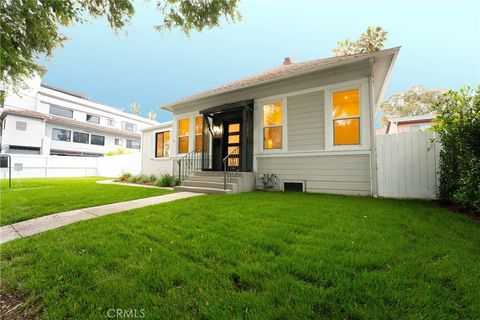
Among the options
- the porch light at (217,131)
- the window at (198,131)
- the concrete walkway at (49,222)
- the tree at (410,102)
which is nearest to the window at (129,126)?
the window at (198,131)

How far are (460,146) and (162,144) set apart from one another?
1139cm

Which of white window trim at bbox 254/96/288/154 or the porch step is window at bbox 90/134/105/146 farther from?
white window trim at bbox 254/96/288/154

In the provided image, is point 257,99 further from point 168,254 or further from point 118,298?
point 118,298

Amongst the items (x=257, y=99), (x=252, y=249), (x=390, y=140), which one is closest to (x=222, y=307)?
(x=252, y=249)

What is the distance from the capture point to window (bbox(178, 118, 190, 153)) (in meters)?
9.70

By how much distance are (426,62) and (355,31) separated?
11914 cm

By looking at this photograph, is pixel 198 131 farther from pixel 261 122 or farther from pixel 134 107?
pixel 134 107

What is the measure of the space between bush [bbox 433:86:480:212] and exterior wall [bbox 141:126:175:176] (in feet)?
31.3

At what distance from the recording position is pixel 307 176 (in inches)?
262

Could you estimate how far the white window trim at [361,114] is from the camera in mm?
5809

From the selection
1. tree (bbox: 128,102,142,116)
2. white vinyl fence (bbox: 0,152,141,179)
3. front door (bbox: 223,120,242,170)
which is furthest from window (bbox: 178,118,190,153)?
tree (bbox: 128,102,142,116)

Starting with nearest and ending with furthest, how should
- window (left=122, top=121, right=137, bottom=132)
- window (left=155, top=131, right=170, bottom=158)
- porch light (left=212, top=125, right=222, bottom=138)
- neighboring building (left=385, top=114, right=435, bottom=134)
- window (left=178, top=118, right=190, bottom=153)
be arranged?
porch light (left=212, top=125, right=222, bottom=138), window (left=178, top=118, right=190, bottom=153), window (left=155, top=131, right=170, bottom=158), neighboring building (left=385, top=114, right=435, bottom=134), window (left=122, top=121, right=137, bottom=132)

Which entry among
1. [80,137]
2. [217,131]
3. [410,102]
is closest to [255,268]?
[217,131]

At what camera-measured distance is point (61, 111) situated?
77.5 feet
